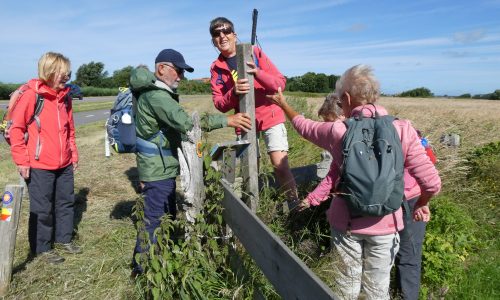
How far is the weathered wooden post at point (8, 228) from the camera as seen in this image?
3562 mm

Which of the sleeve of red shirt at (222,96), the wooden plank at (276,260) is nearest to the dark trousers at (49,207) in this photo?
the sleeve of red shirt at (222,96)

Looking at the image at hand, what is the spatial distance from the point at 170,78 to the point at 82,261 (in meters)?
2.35

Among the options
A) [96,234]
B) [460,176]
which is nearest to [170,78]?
[96,234]

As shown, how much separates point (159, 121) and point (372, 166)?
190 cm

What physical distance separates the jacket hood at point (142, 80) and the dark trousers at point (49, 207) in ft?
5.50

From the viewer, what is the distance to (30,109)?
12.8 feet

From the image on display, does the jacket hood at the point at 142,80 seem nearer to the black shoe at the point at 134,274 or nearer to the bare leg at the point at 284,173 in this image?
the bare leg at the point at 284,173

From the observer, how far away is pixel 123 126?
11.4 feet

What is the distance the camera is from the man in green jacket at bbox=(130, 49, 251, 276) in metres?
3.21

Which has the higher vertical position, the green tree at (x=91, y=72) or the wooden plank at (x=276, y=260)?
the green tree at (x=91, y=72)

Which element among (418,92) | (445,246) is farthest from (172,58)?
(418,92)

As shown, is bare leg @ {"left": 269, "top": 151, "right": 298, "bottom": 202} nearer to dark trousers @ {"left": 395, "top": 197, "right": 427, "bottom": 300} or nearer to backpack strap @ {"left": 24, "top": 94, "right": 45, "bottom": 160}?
dark trousers @ {"left": 395, "top": 197, "right": 427, "bottom": 300}

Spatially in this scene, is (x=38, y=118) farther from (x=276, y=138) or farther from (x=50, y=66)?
(x=276, y=138)

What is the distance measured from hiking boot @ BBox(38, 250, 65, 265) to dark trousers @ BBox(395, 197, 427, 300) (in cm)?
344
